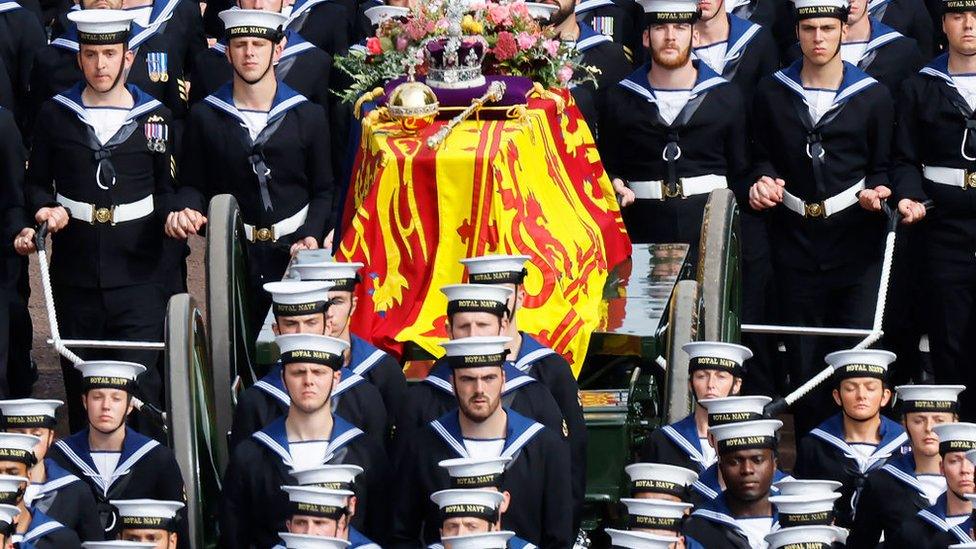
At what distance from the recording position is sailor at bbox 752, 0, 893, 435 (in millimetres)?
16938

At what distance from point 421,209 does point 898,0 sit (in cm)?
440

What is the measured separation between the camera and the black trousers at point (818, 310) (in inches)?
667

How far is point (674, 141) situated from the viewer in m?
17.2

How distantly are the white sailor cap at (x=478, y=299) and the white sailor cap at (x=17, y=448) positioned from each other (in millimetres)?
2020

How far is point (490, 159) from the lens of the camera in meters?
15.3

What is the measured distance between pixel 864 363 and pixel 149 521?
12.2 ft

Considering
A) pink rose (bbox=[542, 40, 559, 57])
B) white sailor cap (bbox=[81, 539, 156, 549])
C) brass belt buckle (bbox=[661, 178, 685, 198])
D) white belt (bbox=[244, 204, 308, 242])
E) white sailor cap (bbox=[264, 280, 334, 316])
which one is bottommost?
white sailor cap (bbox=[81, 539, 156, 549])

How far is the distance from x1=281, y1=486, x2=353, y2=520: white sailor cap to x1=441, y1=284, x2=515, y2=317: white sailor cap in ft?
4.85

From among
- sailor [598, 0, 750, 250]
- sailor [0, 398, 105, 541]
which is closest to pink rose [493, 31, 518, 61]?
sailor [598, 0, 750, 250]

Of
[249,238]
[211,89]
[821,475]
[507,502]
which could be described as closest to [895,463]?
[821,475]

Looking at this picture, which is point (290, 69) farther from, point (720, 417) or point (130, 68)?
point (720, 417)

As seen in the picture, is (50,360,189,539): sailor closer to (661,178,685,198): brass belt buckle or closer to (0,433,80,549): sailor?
(0,433,80,549): sailor

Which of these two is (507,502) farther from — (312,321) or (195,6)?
(195,6)

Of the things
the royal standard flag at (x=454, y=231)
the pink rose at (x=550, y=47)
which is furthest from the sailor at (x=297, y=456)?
the pink rose at (x=550, y=47)
